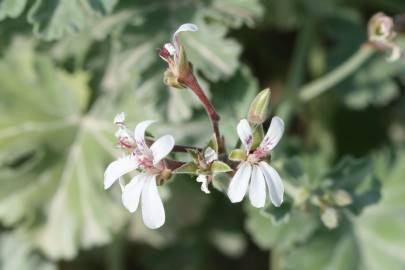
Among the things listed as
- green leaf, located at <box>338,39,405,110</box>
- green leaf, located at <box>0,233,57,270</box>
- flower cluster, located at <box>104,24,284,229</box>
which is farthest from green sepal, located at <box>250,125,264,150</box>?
green leaf, located at <box>0,233,57,270</box>

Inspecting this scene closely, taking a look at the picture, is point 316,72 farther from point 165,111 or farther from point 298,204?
point 298,204

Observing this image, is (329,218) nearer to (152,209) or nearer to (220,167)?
(220,167)

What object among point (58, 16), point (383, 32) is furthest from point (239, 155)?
point (58, 16)

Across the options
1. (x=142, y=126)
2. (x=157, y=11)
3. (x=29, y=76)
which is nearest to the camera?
(x=142, y=126)

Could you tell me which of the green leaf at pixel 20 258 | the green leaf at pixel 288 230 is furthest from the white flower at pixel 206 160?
the green leaf at pixel 20 258

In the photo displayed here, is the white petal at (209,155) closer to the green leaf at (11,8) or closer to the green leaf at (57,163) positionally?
the green leaf at (11,8)

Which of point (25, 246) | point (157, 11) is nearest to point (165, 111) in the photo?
point (157, 11)

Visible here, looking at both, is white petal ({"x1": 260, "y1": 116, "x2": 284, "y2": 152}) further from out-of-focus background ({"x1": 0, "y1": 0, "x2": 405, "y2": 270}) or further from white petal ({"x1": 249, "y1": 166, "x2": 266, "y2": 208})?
out-of-focus background ({"x1": 0, "y1": 0, "x2": 405, "y2": 270})
